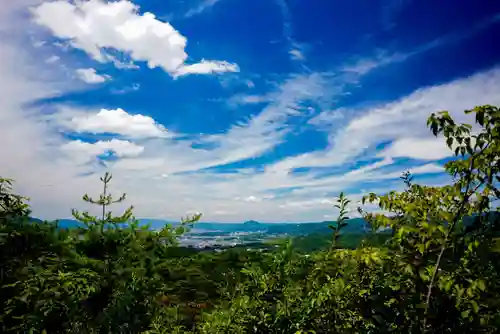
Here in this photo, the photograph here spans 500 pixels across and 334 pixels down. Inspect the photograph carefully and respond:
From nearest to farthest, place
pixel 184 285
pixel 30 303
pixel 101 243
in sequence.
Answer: pixel 30 303 < pixel 101 243 < pixel 184 285

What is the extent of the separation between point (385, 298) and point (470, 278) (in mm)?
588

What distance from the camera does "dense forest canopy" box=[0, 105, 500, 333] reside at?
2.90 m

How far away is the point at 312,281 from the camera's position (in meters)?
3.24

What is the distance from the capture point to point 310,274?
334 centimetres

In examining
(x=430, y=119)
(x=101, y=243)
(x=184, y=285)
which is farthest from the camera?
(x=184, y=285)

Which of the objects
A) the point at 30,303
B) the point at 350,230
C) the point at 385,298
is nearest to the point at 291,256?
the point at 350,230

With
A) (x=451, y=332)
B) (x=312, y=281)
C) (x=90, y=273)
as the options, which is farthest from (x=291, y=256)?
(x=90, y=273)

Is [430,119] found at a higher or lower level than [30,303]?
higher

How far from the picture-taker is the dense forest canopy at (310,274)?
114 inches

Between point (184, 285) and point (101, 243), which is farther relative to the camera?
point (184, 285)

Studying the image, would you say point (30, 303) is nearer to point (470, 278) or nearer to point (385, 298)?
point (385, 298)

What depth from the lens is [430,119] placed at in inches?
116

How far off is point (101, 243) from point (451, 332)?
2698 mm

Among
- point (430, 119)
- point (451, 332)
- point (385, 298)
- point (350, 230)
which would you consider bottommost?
point (451, 332)
